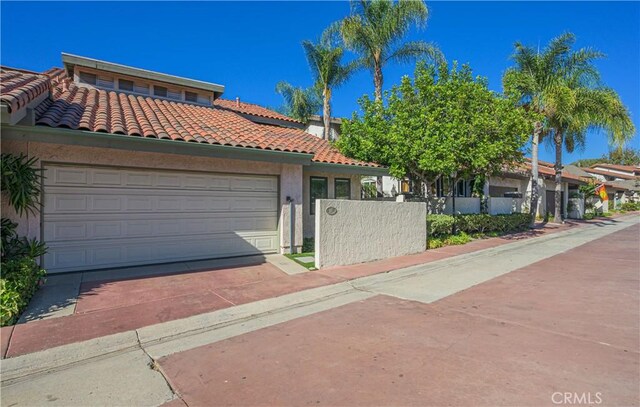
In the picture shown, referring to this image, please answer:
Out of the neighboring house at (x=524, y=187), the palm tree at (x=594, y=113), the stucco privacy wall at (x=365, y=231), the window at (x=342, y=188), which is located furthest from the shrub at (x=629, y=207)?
the window at (x=342, y=188)

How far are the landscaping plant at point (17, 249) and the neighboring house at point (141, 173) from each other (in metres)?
0.58

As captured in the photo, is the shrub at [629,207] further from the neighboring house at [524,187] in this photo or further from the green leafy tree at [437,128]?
the green leafy tree at [437,128]

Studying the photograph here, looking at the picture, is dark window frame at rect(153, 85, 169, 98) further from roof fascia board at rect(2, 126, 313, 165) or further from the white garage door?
roof fascia board at rect(2, 126, 313, 165)

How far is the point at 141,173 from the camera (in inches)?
340

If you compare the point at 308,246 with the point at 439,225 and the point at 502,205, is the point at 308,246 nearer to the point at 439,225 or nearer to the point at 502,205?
the point at 439,225

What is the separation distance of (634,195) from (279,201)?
219 ft

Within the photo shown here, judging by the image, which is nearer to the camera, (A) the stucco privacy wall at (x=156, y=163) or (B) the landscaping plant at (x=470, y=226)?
(A) the stucco privacy wall at (x=156, y=163)

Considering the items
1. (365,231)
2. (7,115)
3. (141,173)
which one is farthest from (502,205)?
(7,115)

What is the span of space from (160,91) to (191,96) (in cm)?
116

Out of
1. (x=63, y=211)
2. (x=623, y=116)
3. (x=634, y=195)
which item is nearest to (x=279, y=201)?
(x=63, y=211)

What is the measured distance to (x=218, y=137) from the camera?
9227 mm

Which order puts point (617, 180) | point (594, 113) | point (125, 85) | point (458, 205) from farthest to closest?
point (617, 180) → point (594, 113) → point (458, 205) → point (125, 85)

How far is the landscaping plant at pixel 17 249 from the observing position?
5.21 m

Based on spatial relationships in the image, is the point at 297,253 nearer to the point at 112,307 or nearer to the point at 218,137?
the point at 218,137
